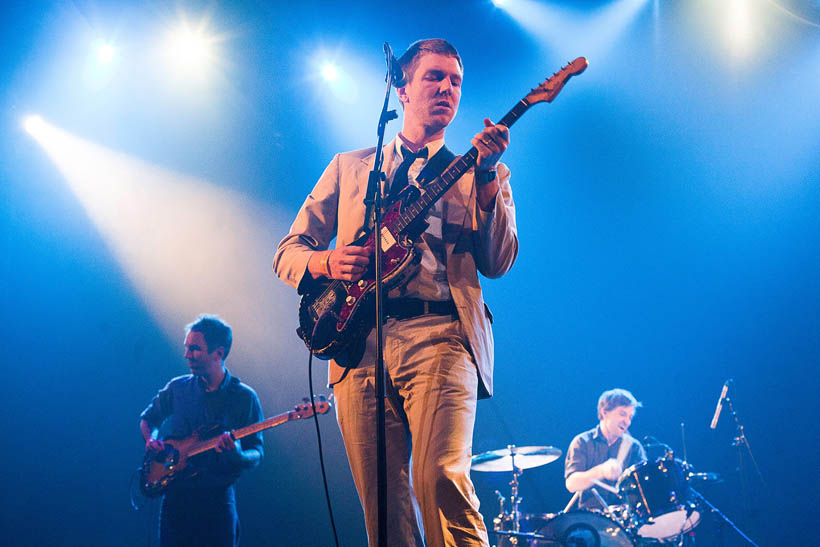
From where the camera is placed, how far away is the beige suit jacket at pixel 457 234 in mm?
2174

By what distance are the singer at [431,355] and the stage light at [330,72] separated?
501cm

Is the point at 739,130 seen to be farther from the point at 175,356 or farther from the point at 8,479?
the point at 8,479

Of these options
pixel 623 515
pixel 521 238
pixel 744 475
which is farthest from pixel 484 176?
pixel 744 475


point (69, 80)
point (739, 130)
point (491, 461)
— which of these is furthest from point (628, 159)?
point (69, 80)

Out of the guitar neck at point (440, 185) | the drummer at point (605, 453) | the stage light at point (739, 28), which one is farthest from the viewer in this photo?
the stage light at point (739, 28)

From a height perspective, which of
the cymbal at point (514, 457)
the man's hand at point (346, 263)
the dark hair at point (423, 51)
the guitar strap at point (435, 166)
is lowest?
the cymbal at point (514, 457)

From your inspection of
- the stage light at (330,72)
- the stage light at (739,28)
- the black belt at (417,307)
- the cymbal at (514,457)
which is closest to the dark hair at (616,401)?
the cymbal at (514,457)

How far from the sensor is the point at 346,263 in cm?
217

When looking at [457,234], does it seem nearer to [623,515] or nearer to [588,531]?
[588,531]

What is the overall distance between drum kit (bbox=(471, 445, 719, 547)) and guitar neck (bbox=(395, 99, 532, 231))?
3.33 m

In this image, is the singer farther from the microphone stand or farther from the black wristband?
the microphone stand

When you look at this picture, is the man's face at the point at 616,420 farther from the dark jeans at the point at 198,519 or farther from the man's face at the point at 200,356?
the man's face at the point at 200,356

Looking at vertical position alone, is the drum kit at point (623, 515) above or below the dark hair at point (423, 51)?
below

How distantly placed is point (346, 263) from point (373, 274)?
118 mm
